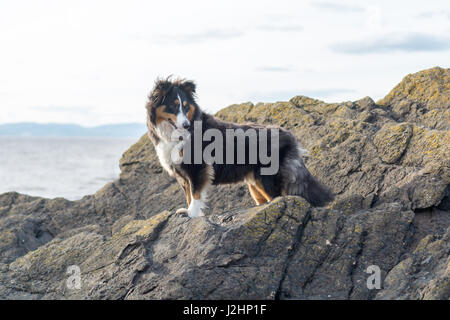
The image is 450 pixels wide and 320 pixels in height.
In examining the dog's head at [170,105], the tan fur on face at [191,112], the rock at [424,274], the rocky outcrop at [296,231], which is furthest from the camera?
the tan fur on face at [191,112]

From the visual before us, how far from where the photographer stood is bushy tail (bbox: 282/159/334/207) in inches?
321

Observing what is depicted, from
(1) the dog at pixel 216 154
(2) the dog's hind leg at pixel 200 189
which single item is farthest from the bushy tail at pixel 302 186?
(2) the dog's hind leg at pixel 200 189

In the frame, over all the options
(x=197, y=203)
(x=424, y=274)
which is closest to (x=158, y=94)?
(x=197, y=203)

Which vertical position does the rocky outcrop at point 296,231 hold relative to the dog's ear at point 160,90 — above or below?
below

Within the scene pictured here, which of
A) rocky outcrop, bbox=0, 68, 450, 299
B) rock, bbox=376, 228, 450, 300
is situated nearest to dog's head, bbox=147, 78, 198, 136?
rocky outcrop, bbox=0, 68, 450, 299

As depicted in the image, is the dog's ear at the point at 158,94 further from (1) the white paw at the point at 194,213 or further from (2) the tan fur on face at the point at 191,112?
(1) the white paw at the point at 194,213

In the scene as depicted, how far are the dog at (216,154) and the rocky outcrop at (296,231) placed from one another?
2.22ft

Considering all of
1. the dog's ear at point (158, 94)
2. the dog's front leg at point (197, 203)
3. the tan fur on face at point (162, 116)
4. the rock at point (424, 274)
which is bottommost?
the rock at point (424, 274)

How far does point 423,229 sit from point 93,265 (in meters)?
4.70

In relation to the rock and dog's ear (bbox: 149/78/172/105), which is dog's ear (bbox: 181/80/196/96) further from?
the rock

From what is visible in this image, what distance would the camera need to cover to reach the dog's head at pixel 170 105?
8.10 m
